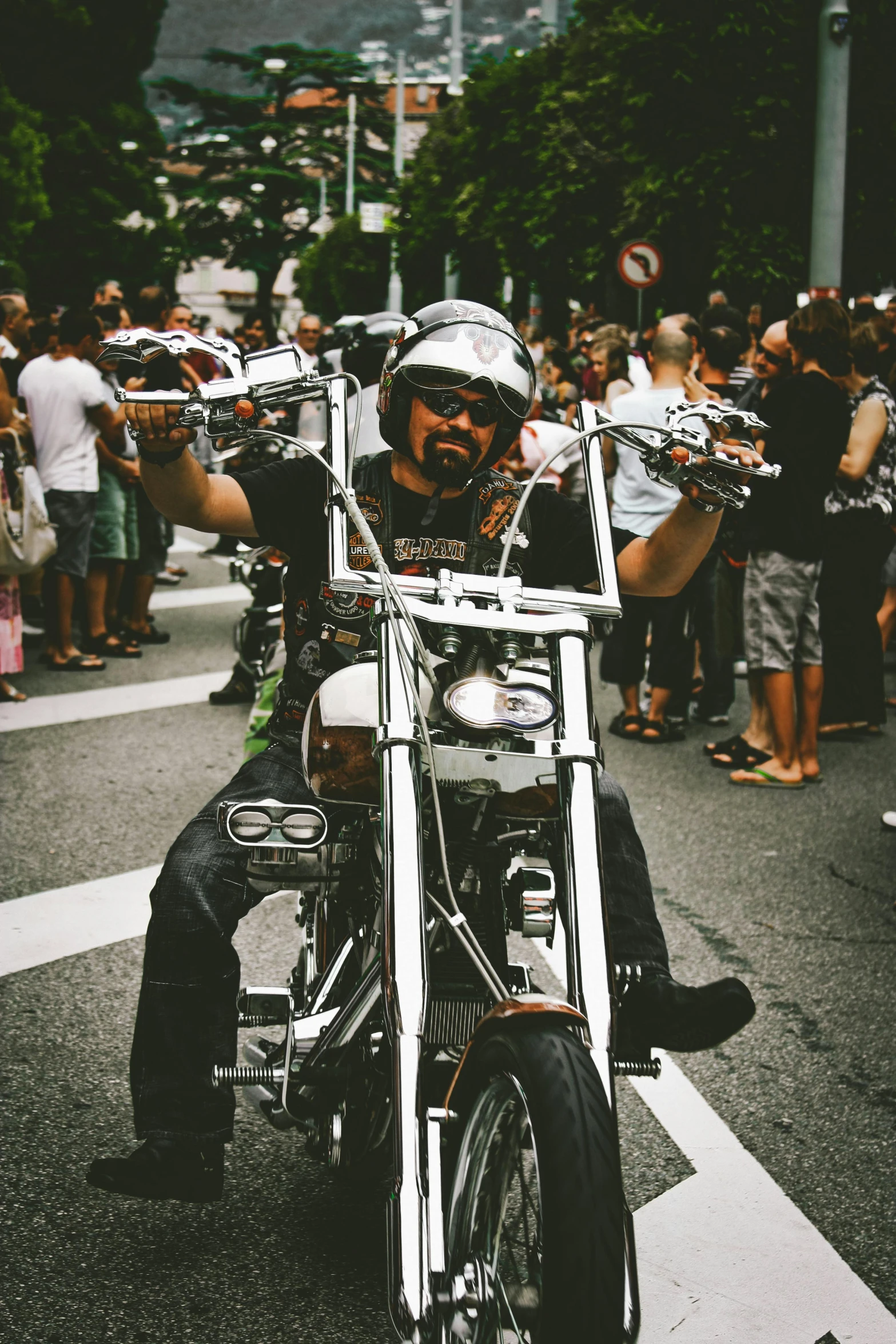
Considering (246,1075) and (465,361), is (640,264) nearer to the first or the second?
(465,361)

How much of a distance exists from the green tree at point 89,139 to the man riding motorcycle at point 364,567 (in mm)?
38951

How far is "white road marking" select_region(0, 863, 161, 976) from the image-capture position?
4547 millimetres

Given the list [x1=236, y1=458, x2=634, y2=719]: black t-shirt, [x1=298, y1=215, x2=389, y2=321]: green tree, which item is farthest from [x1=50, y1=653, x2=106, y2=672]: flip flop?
[x1=298, y1=215, x2=389, y2=321]: green tree

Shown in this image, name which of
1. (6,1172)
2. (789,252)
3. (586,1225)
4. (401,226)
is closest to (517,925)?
(586,1225)

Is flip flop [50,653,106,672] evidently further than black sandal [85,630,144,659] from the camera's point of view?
No

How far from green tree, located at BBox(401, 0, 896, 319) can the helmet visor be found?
34.2 ft

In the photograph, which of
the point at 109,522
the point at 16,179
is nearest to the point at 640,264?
the point at 109,522

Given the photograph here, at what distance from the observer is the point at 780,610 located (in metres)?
6.88

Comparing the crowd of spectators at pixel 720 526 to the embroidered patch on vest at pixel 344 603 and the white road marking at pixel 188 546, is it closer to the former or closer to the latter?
the embroidered patch on vest at pixel 344 603

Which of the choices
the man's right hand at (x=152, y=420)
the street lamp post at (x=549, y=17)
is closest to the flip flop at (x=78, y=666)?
the man's right hand at (x=152, y=420)

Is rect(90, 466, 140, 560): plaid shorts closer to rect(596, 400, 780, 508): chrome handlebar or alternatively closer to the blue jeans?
the blue jeans

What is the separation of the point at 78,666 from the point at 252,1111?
5840 millimetres

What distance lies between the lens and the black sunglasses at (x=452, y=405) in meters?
2.82

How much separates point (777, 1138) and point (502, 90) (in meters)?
19.1
